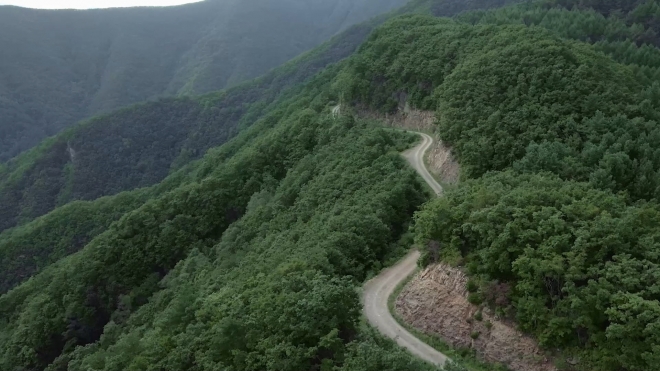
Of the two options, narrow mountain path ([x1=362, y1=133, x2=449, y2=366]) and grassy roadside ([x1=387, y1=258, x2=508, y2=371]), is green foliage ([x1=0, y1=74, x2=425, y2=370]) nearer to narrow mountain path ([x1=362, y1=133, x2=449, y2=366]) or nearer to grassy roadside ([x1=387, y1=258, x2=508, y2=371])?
narrow mountain path ([x1=362, y1=133, x2=449, y2=366])

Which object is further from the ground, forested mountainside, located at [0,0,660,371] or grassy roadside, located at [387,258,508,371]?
forested mountainside, located at [0,0,660,371]

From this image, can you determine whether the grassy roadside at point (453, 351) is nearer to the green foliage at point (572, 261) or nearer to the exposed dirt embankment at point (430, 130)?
the green foliage at point (572, 261)

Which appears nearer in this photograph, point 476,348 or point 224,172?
point 476,348

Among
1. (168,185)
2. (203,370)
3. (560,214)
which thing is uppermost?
(560,214)

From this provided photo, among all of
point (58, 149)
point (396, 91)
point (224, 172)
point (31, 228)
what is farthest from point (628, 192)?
point (58, 149)

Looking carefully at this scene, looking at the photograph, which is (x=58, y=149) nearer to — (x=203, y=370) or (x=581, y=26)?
(x=581, y=26)

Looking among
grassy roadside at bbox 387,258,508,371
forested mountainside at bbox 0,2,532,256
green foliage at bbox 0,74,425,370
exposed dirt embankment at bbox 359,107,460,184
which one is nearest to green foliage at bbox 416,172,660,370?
grassy roadside at bbox 387,258,508,371
